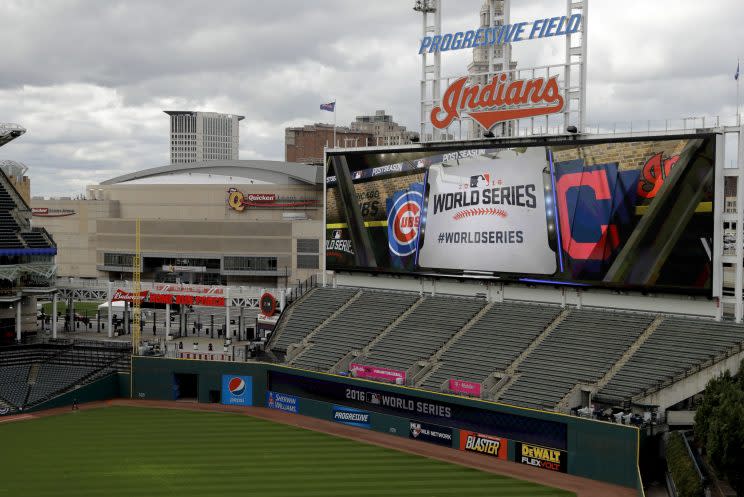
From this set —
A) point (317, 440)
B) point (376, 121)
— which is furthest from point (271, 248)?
point (376, 121)

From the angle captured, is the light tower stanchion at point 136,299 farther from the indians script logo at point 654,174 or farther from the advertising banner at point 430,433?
the indians script logo at point 654,174

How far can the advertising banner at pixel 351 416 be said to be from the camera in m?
38.5

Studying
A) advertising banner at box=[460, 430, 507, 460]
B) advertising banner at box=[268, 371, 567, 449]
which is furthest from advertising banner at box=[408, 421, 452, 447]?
advertising banner at box=[460, 430, 507, 460]

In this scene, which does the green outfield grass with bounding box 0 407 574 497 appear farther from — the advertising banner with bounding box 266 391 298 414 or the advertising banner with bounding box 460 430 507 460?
the advertising banner with bounding box 266 391 298 414

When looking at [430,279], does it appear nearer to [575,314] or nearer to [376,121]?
[575,314]

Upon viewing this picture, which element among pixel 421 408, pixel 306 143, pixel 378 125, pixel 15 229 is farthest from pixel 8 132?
pixel 378 125

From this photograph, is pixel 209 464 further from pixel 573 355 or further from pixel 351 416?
pixel 573 355

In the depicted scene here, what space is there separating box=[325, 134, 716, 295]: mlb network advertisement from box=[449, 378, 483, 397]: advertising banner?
6.41m

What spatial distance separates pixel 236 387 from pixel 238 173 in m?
43.4

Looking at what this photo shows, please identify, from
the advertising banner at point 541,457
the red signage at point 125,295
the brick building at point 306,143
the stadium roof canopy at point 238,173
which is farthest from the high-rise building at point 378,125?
the advertising banner at point 541,457

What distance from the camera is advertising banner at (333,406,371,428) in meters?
38.5

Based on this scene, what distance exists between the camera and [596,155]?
36.4 meters

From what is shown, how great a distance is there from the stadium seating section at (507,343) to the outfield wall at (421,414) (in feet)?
3.06

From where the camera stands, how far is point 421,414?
120 ft
